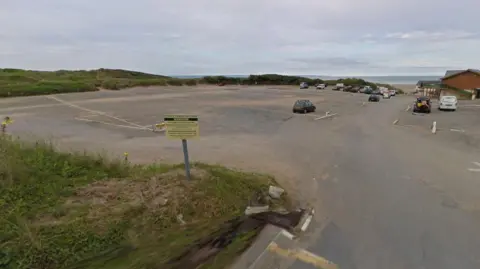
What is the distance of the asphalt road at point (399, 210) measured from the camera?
17.4ft

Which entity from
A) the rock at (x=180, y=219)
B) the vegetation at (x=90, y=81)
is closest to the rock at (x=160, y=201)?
the rock at (x=180, y=219)

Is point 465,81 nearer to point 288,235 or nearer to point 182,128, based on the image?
point 288,235

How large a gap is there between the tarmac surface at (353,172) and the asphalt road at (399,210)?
22 millimetres

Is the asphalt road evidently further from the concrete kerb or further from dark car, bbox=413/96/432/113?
dark car, bbox=413/96/432/113

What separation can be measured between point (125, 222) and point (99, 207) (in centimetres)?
73

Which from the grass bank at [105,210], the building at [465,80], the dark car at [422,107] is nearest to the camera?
the grass bank at [105,210]

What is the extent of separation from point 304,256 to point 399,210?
3064 millimetres

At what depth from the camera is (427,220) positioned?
666 cm

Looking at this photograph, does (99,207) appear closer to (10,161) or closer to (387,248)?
(10,161)

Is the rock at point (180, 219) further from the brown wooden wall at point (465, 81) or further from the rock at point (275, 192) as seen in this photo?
the brown wooden wall at point (465, 81)

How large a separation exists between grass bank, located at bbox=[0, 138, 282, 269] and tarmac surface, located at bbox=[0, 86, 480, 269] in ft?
4.24

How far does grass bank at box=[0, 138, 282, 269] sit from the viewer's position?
471cm

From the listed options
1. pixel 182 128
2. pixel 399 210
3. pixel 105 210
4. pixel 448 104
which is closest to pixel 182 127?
pixel 182 128

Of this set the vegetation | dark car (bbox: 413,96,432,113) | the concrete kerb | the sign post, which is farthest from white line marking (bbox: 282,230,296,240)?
the vegetation
